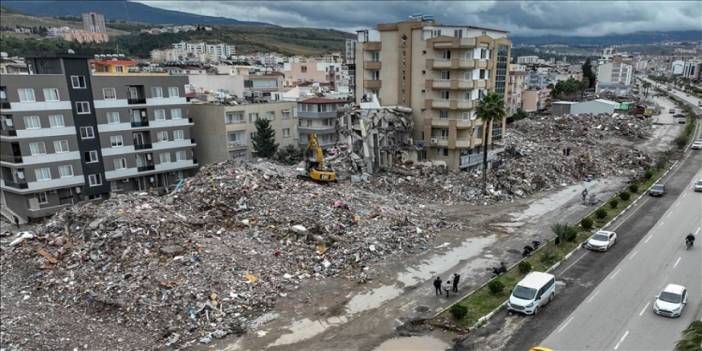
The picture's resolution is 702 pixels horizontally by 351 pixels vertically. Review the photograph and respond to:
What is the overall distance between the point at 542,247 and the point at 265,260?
60.5ft

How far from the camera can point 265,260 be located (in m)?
26.3

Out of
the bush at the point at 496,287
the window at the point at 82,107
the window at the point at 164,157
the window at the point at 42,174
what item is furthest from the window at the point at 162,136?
the bush at the point at 496,287

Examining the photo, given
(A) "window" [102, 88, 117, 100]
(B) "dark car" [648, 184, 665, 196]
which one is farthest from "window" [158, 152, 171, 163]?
(B) "dark car" [648, 184, 665, 196]

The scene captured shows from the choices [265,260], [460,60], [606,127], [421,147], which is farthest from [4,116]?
[606,127]

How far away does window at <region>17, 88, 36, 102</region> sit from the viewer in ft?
133

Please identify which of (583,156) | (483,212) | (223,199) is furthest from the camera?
(583,156)

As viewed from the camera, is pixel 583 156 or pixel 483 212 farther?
pixel 583 156

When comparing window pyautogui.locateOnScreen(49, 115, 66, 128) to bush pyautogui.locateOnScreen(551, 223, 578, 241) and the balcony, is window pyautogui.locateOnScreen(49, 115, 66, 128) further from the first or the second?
bush pyautogui.locateOnScreen(551, 223, 578, 241)

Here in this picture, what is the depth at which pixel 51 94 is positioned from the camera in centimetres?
4225

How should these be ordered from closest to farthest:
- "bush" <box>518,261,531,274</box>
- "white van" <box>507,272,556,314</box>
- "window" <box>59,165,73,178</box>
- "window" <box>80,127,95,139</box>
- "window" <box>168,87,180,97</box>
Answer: "white van" <box>507,272,556,314</box>, "bush" <box>518,261,531,274</box>, "window" <box>59,165,73,178</box>, "window" <box>80,127,95,139</box>, "window" <box>168,87,180,97</box>

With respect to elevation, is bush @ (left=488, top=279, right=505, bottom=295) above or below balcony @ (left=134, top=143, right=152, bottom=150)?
below

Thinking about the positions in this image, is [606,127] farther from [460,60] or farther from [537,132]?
[460,60]

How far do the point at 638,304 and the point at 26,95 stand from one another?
50.3 m

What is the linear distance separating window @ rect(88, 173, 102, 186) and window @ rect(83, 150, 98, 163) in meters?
1.56
